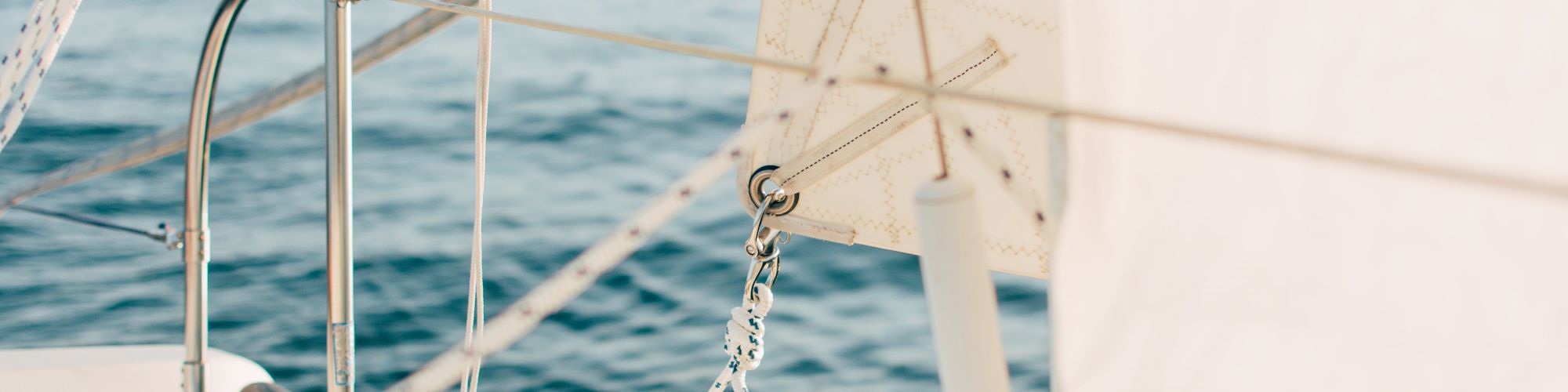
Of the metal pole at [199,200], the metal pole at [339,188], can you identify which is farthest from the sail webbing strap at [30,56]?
the metal pole at [339,188]

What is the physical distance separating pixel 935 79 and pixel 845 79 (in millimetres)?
464

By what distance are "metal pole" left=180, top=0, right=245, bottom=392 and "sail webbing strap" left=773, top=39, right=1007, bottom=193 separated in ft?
1.52

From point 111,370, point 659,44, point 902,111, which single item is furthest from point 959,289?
point 111,370

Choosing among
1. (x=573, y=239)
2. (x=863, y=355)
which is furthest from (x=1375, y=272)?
(x=573, y=239)

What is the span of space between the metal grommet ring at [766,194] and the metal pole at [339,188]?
0.32 m

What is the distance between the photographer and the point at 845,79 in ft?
2.29

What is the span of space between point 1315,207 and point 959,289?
0.52 feet

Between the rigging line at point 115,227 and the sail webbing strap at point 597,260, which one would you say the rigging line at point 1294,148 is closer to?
the sail webbing strap at point 597,260

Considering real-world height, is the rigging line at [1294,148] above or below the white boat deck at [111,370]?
below

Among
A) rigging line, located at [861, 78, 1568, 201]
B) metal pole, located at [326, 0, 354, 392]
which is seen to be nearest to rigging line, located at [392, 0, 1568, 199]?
rigging line, located at [861, 78, 1568, 201]

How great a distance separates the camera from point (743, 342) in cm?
131

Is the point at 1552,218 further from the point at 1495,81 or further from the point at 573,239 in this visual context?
the point at 573,239

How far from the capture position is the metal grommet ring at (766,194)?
1.23 meters

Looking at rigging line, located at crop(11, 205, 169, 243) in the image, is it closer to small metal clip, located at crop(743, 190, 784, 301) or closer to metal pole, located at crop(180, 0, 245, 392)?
Answer: metal pole, located at crop(180, 0, 245, 392)
